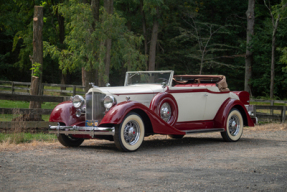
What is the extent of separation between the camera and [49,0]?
26156 mm

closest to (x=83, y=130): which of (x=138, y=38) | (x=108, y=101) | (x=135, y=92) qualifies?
(x=108, y=101)

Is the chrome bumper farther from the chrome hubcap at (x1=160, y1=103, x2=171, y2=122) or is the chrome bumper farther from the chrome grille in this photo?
the chrome hubcap at (x1=160, y1=103, x2=171, y2=122)

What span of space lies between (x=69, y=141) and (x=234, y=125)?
438cm

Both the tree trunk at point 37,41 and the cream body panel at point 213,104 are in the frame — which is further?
the tree trunk at point 37,41

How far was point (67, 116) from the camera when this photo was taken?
8.21 m

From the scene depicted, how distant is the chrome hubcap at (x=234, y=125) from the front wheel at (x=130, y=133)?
3.20m

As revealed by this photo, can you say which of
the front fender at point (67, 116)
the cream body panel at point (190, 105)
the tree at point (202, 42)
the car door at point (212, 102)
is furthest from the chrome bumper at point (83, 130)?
the tree at point (202, 42)

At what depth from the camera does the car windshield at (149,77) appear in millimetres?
9133

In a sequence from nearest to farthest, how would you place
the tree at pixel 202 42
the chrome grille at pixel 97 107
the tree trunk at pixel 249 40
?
the chrome grille at pixel 97 107 < the tree trunk at pixel 249 40 < the tree at pixel 202 42

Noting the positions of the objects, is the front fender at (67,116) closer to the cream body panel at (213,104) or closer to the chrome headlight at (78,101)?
the chrome headlight at (78,101)

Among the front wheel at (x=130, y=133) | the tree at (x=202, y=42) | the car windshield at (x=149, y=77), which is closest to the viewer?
the front wheel at (x=130, y=133)

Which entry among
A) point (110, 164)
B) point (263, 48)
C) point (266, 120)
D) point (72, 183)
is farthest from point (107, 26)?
point (263, 48)

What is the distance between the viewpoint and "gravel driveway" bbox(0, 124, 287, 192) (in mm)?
4758

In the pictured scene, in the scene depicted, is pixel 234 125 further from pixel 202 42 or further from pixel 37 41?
pixel 202 42
